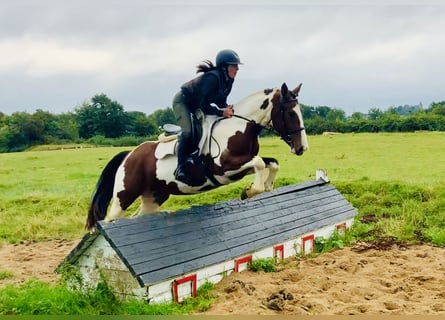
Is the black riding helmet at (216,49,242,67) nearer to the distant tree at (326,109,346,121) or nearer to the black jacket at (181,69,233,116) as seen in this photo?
the black jacket at (181,69,233,116)

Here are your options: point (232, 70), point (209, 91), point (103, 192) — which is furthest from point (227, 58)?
point (103, 192)

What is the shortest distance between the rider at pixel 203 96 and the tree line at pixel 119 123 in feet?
27.3

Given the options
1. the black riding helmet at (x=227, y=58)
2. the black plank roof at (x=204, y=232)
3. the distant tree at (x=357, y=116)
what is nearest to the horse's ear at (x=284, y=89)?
the black riding helmet at (x=227, y=58)

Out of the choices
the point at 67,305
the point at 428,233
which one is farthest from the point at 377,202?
the point at 67,305

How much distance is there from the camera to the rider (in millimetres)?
5695

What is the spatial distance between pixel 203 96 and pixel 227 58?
0.49m

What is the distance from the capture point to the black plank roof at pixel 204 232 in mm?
4707

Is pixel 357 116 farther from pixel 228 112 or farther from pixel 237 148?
pixel 237 148

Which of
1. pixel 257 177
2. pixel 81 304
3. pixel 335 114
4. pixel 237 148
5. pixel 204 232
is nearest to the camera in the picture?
pixel 81 304

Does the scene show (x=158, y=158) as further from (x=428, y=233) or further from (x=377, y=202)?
(x=377, y=202)

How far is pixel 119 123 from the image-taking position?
16.3m

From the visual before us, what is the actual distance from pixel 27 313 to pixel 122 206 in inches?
85.5

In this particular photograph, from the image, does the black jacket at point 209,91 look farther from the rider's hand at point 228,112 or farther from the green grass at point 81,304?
the green grass at point 81,304

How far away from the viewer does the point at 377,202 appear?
9797mm
